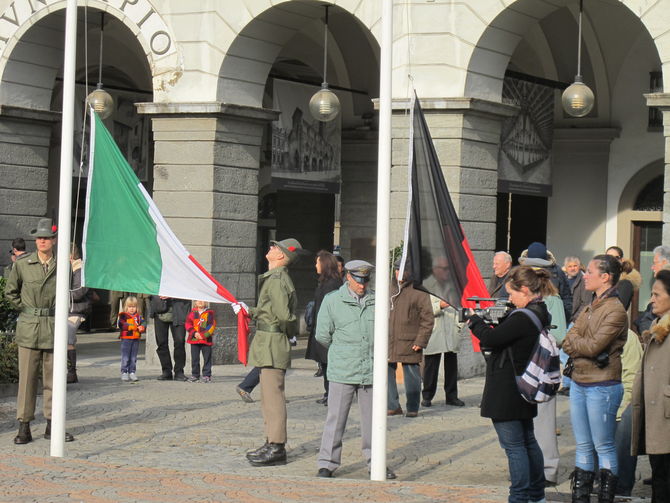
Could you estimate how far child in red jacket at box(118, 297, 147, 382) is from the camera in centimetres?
1642

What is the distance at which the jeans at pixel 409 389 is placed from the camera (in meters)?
13.4

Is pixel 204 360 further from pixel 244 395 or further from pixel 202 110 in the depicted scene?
pixel 202 110

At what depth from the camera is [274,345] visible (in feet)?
35.2

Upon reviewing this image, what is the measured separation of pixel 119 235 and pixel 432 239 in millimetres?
2605

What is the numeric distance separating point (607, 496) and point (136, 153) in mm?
16761

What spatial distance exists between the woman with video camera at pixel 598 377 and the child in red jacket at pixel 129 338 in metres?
8.50

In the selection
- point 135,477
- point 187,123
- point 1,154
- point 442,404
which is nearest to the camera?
point 135,477

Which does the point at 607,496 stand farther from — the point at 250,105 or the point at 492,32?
the point at 250,105

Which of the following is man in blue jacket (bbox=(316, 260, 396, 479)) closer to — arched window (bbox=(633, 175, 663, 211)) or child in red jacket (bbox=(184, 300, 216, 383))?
child in red jacket (bbox=(184, 300, 216, 383))

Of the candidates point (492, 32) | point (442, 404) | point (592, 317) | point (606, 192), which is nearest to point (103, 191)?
point (592, 317)

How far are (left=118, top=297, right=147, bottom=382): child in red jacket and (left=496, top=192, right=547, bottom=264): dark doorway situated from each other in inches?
311

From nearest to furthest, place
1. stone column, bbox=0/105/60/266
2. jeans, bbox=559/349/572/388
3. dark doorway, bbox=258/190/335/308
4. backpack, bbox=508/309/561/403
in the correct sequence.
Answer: backpack, bbox=508/309/561/403 < jeans, bbox=559/349/572/388 < stone column, bbox=0/105/60/266 < dark doorway, bbox=258/190/335/308

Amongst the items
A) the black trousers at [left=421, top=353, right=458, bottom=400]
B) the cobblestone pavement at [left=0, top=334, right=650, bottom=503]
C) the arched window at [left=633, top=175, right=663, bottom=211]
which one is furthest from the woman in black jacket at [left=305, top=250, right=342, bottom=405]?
the arched window at [left=633, top=175, right=663, bottom=211]

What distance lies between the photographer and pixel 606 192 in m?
22.3
